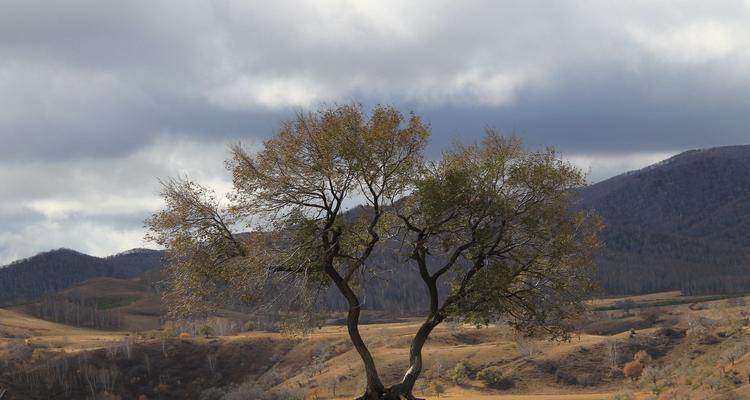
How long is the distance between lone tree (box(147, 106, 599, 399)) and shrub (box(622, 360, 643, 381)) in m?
39.4

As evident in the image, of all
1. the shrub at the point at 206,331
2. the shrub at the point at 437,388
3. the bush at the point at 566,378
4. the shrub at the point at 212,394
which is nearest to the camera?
the shrub at the point at 437,388

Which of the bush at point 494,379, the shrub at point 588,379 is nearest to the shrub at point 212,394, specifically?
the bush at point 494,379

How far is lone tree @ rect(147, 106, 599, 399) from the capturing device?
27.3m

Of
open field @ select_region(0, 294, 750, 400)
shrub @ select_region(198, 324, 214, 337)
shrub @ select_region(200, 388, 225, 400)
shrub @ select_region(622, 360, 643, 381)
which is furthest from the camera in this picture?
shrub @ select_region(198, 324, 214, 337)

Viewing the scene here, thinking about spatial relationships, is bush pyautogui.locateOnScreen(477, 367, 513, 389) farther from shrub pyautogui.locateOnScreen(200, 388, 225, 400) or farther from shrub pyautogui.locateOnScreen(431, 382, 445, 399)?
shrub pyautogui.locateOnScreen(200, 388, 225, 400)

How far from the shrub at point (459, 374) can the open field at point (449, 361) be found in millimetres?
262

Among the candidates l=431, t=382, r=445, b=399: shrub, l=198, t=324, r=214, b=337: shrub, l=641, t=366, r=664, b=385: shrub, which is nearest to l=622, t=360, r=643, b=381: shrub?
l=641, t=366, r=664, b=385: shrub

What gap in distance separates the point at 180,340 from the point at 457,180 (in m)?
91.2

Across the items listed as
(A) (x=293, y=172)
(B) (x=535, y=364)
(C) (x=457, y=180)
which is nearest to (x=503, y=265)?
(C) (x=457, y=180)

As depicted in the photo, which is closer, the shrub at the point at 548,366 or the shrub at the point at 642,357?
the shrub at the point at 642,357

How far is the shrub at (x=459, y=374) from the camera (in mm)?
68312

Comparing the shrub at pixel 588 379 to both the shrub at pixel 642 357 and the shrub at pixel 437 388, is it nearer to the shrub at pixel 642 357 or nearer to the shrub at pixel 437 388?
the shrub at pixel 642 357

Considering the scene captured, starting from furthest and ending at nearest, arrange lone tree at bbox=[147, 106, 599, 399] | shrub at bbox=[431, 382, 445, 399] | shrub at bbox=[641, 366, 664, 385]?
shrub at bbox=[431, 382, 445, 399]
shrub at bbox=[641, 366, 664, 385]
lone tree at bbox=[147, 106, 599, 399]

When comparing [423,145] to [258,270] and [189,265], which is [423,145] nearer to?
[258,270]
